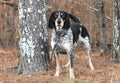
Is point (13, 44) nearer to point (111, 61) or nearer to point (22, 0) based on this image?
point (111, 61)

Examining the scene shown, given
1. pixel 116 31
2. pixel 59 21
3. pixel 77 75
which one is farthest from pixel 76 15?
pixel 59 21

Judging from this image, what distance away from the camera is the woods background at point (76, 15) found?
12398 mm

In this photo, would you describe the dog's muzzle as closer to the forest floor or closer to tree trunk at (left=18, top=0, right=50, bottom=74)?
tree trunk at (left=18, top=0, right=50, bottom=74)

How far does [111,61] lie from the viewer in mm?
9867

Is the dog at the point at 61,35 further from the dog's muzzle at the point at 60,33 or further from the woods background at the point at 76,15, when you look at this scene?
the woods background at the point at 76,15

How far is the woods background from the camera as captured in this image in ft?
40.7

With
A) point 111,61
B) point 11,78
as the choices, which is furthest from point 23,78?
point 111,61

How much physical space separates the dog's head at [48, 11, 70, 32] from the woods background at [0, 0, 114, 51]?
4310mm

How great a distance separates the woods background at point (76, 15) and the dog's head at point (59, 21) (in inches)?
170

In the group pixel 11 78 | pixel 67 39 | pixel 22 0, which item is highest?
pixel 22 0

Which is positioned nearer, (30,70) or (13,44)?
(30,70)

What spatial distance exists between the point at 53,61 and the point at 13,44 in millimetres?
5277

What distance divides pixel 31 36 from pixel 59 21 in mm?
787

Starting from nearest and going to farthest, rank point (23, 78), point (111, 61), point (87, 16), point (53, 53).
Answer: point (23, 78) < point (53, 53) < point (111, 61) < point (87, 16)
